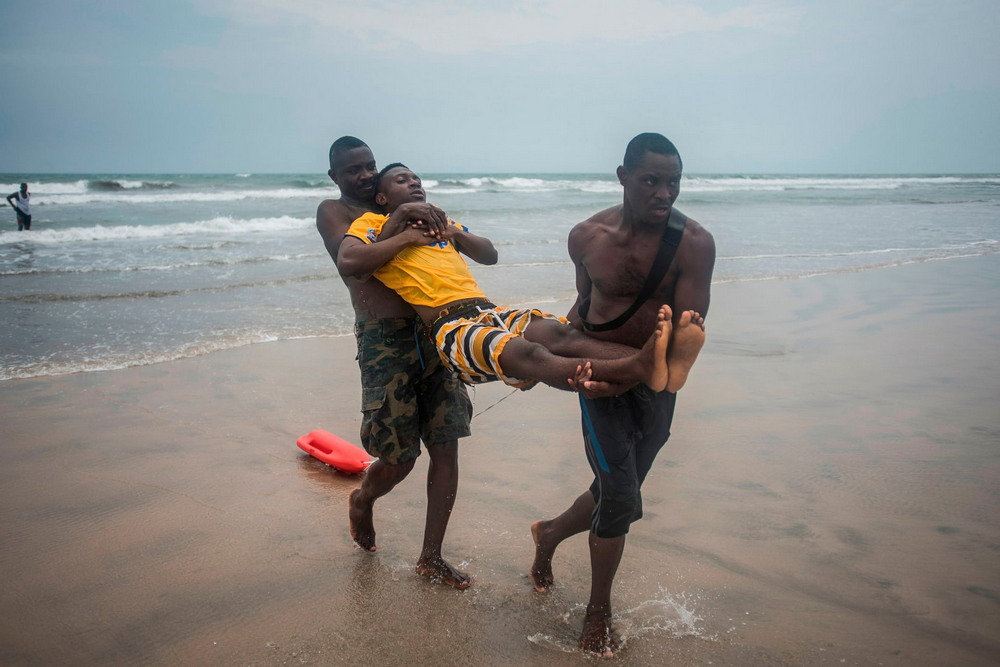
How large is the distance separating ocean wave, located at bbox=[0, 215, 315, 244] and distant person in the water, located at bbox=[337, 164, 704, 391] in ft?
52.2

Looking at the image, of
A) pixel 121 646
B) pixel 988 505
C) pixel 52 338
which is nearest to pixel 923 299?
pixel 988 505

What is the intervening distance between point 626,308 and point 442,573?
4.98ft

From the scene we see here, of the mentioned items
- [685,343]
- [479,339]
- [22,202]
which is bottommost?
[22,202]

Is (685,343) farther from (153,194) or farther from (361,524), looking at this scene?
(153,194)

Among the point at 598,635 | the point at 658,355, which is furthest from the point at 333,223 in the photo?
the point at 598,635

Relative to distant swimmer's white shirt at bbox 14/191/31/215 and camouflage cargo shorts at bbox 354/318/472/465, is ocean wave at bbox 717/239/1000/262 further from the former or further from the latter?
distant swimmer's white shirt at bbox 14/191/31/215

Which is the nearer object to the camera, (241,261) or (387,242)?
(387,242)

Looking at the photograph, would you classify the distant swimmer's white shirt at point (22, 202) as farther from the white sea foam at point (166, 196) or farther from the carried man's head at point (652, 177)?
the carried man's head at point (652, 177)

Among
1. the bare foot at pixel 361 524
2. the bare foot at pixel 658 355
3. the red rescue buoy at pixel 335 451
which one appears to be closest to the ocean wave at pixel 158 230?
the red rescue buoy at pixel 335 451

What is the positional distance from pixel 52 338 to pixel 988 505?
817cm

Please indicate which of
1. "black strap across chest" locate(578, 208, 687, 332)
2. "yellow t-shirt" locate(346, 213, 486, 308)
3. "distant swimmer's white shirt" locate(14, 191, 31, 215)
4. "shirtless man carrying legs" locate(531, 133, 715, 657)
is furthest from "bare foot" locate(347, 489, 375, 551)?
"distant swimmer's white shirt" locate(14, 191, 31, 215)

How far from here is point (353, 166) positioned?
350 cm

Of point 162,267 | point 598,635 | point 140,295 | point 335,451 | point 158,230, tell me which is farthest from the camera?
point 158,230

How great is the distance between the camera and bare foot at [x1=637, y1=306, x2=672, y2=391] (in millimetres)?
2381
